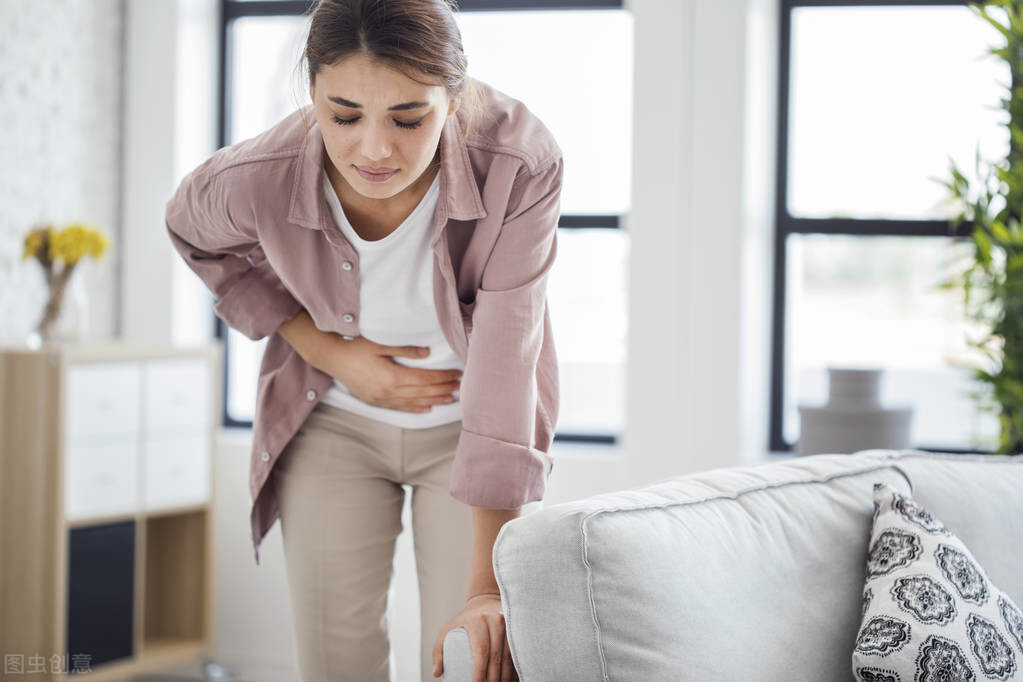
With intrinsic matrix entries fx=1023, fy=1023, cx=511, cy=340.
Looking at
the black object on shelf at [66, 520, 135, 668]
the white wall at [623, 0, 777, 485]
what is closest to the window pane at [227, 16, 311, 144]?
the white wall at [623, 0, 777, 485]

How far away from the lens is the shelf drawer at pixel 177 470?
301 cm

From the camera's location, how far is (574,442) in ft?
11.6

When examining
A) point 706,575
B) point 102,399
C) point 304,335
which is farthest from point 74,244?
point 706,575

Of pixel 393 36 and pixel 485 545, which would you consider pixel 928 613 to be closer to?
pixel 485 545

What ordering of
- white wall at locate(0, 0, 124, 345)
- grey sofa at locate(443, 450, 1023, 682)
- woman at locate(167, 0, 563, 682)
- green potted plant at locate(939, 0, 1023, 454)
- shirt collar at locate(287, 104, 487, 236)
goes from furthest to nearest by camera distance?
white wall at locate(0, 0, 124, 345) < green potted plant at locate(939, 0, 1023, 454) < shirt collar at locate(287, 104, 487, 236) < woman at locate(167, 0, 563, 682) < grey sofa at locate(443, 450, 1023, 682)

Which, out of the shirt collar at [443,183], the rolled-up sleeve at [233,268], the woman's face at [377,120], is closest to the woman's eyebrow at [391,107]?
the woman's face at [377,120]

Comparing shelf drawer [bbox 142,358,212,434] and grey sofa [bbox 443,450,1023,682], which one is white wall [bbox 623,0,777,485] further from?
grey sofa [bbox 443,450,1023,682]

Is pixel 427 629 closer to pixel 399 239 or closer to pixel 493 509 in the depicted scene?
pixel 493 509

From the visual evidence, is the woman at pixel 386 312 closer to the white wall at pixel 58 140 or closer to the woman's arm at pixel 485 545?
the woman's arm at pixel 485 545

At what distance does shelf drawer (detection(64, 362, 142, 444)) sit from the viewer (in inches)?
109

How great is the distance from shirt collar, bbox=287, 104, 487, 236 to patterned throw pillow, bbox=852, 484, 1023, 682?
73 centimetres

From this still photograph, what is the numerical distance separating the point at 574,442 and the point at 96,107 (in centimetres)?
198

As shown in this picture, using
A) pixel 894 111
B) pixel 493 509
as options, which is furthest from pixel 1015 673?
pixel 894 111

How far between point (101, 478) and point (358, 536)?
5.22ft
